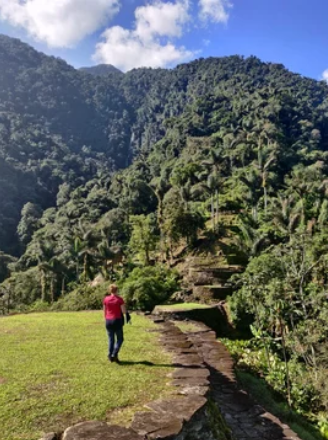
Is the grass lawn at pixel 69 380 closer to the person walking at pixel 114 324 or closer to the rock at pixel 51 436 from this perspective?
the rock at pixel 51 436

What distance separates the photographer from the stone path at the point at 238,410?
741 cm

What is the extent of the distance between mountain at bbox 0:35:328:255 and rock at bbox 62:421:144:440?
66970 mm

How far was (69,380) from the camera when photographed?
6859mm

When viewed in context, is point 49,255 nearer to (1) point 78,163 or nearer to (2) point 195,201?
(2) point 195,201

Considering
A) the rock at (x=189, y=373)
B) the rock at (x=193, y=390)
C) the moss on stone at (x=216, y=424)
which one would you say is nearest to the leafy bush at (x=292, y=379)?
the rock at (x=189, y=373)

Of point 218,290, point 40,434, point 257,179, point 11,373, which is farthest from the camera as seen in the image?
point 257,179

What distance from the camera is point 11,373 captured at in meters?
7.19

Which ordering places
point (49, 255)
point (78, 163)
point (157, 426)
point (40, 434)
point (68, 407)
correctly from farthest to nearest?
point (78, 163) → point (49, 255) → point (68, 407) → point (157, 426) → point (40, 434)

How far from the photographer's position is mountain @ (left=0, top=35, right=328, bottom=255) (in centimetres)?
9212

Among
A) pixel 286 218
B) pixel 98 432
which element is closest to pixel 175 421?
pixel 98 432

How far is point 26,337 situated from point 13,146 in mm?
119765

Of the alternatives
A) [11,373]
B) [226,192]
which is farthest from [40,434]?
[226,192]

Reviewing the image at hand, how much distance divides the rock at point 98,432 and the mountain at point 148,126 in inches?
2637

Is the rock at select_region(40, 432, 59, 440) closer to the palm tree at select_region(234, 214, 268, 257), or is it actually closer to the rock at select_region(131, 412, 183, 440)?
the rock at select_region(131, 412, 183, 440)
